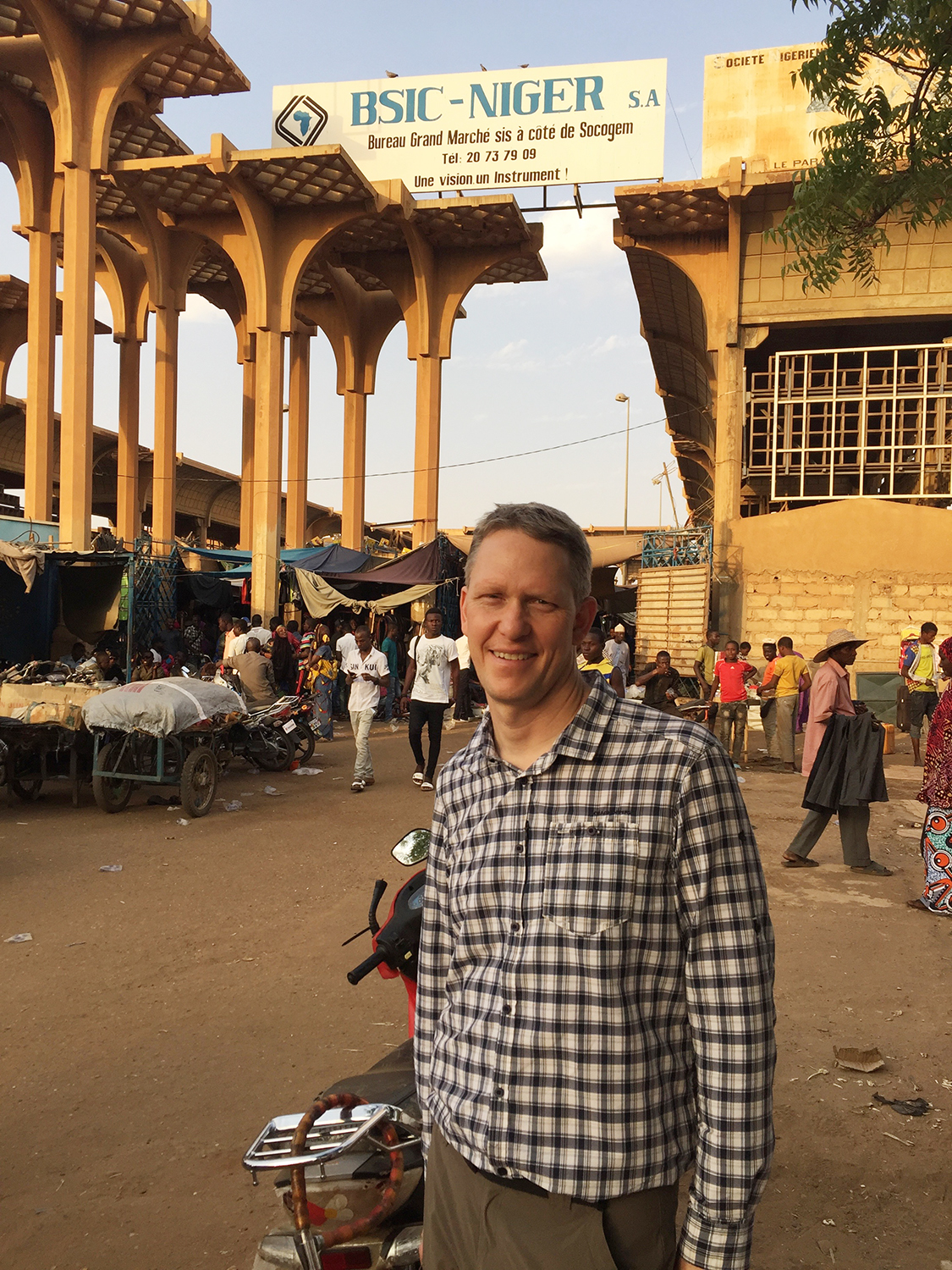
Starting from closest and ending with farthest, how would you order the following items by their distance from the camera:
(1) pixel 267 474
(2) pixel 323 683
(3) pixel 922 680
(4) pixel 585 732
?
(4) pixel 585 732, (3) pixel 922 680, (2) pixel 323 683, (1) pixel 267 474

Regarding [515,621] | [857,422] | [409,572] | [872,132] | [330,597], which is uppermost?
[857,422]

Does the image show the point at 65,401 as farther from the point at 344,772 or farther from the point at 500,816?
the point at 500,816

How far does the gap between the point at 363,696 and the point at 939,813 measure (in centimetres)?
568

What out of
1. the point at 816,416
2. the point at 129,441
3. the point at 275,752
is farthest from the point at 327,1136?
the point at 129,441

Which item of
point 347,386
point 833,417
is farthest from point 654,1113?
point 347,386

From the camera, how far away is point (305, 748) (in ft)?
42.3

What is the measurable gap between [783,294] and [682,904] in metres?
20.3

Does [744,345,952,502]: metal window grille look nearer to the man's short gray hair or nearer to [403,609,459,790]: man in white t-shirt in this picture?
[403,609,459,790]: man in white t-shirt

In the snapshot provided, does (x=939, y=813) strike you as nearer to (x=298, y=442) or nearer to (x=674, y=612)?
(x=674, y=612)

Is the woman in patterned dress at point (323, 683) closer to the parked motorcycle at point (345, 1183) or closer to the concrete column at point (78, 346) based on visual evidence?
the concrete column at point (78, 346)

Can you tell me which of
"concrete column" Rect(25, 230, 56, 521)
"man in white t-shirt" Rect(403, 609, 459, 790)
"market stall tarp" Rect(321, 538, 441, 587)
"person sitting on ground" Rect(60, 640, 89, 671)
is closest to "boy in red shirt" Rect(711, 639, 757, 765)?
"man in white t-shirt" Rect(403, 609, 459, 790)

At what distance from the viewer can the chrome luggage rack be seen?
1892 millimetres

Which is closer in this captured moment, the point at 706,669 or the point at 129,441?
the point at 706,669

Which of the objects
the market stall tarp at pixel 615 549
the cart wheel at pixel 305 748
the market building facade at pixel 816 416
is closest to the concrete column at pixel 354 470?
the market stall tarp at pixel 615 549
